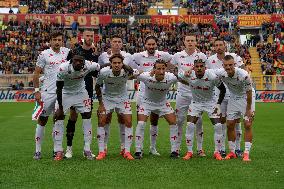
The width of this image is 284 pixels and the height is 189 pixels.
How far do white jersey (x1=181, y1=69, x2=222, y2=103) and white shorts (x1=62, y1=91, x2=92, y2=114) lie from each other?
2137mm

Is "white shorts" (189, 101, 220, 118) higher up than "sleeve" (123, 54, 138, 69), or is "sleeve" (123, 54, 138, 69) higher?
A: "sleeve" (123, 54, 138, 69)

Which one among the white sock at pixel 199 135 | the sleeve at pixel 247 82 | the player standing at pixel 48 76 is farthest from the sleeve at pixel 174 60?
the player standing at pixel 48 76

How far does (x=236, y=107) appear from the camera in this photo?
13188mm

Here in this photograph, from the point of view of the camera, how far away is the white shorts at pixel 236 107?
43.2 ft

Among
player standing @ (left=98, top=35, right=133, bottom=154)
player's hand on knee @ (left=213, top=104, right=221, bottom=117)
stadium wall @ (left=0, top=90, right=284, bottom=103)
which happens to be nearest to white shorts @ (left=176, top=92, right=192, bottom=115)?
player's hand on knee @ (left=213, top=104, right=221, bottom=117)

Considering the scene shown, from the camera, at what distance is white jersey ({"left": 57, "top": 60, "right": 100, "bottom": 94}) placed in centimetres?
A: 1270

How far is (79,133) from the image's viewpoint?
20031 mm

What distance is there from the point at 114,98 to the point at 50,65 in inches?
61.0

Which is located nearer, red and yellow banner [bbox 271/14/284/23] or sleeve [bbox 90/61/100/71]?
sleeve [bbox 90/61/100/71]

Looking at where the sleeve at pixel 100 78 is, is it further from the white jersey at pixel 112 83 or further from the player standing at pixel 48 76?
the player standing at pixel 48 76

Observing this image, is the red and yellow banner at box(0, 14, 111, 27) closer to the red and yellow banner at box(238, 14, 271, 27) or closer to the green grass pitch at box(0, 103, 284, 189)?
the red and yellow banner at box(238, 14, 271, 27)

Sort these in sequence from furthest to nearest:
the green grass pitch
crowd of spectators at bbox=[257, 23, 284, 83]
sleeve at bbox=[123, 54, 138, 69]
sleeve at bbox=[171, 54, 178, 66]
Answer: crowd of spectators at bbox=[257, 23, 284, 83] → sleeve at bbox=[171, 54, 178, 66] → sleeve at bbox=[123, 54, 138, 69] → the green grass pitch

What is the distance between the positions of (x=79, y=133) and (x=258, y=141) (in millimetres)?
5886

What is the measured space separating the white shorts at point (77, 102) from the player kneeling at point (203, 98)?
2.12 meters
